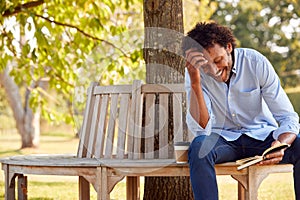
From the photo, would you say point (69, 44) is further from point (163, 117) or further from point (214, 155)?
point (214, 155)

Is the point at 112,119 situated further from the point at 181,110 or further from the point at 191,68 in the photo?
the point at 191,68

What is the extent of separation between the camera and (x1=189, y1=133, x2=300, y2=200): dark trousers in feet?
10.9

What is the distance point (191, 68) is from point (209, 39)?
0.67ft

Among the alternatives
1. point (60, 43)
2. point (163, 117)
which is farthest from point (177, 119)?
point (60, 43)

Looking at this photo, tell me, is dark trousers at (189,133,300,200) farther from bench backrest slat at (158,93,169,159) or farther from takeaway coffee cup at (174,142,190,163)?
bench backrest slat at (158,93,169,159)

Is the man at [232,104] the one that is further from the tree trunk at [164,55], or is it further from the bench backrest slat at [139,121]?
the tree trunk at [164,55]

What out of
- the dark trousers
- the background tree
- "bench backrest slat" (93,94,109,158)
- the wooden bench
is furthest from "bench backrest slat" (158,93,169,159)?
the background tree

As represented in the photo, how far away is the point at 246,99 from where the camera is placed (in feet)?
12.5

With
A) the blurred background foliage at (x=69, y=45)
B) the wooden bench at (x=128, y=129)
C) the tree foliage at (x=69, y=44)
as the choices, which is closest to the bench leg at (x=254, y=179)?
the wooden bench at (x=128, y=129)

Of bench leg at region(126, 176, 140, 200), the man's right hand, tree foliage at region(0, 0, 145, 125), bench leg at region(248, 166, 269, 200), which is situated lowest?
bench leg at region(126, 176, 140, 200)

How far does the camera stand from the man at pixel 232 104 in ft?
11.7

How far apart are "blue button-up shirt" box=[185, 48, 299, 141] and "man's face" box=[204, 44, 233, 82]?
0.13 ft

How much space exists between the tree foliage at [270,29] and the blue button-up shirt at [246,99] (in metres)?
22.4

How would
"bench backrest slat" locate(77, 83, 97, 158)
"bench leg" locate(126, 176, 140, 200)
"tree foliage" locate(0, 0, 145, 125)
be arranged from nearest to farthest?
"bench backrest slat" locate(77, 83, 97, 158) → "bench leg" locate(126, 176, 140, 200) → "tree foliage" locate(0, 0, 145, 125)
